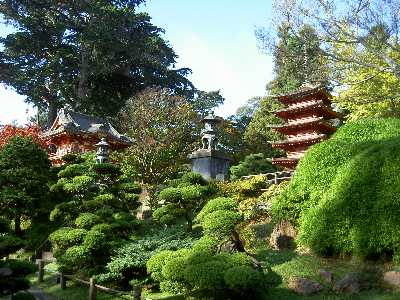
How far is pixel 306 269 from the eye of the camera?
33.0ft

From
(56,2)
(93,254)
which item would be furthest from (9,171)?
(56,2)

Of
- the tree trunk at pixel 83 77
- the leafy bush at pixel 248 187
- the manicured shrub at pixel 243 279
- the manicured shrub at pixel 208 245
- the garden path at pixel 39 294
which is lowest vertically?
the garden path at pixel 39 294

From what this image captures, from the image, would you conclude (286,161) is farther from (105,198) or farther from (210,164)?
(105,198)

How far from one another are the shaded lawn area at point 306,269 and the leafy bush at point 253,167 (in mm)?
13454

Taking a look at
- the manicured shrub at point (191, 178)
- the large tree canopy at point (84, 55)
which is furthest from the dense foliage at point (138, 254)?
the large tree canopy at point (84, 55)

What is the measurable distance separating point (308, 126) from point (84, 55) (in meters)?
19.6

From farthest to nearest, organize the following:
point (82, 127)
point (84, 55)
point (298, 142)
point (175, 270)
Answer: point (84, 55) < point (82, 127) < point (298, 142) < point (175, 270)

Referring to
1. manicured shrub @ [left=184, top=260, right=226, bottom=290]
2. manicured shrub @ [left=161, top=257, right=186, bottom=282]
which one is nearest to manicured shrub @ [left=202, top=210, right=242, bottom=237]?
manicured shrub @ [left=161, top=257, right=186, bottom=282]

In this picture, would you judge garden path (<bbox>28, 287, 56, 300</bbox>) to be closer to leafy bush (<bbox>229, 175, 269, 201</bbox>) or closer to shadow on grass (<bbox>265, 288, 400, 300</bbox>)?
shadow on grass (<bbox>265, 288, 400, 300</bbox>)

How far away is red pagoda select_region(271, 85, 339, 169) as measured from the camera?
2580 centimetres

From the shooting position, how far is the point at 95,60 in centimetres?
3628

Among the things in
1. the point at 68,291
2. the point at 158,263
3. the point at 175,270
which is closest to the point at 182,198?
the point at 158,263

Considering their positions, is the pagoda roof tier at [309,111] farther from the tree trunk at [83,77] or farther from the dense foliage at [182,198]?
the tree trunk at [83,77]

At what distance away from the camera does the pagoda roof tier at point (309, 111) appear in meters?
26.1
